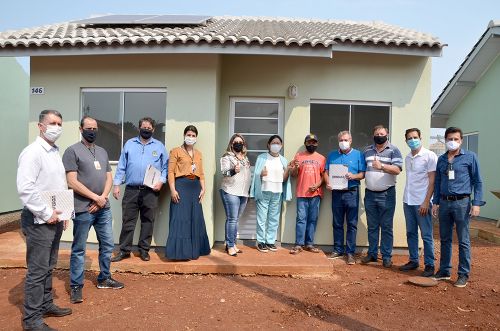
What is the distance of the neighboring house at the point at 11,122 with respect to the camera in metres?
10.6

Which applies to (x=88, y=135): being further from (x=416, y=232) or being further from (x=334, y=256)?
(x=416, y=232)

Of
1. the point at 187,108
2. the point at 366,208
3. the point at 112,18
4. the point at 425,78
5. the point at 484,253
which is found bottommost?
the point at 484,253

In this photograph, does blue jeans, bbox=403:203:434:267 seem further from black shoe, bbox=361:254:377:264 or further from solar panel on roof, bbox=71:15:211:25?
solar panel on roof, bbox=71:15:211:25

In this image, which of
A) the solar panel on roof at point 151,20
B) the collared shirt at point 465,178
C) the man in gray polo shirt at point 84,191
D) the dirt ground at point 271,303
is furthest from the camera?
the solar panel on roof at point 151,20

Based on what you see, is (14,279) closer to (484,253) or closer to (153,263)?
(153,263)

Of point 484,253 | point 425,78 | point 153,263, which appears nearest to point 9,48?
point 153,263

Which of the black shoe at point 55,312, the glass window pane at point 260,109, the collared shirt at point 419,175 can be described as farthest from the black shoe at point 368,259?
the black shoe at point 55,312

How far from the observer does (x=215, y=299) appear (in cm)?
457

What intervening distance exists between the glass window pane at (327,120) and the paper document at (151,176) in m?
2.85

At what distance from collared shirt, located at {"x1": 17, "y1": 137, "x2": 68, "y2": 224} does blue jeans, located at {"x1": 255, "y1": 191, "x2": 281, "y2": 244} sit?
10.5ft

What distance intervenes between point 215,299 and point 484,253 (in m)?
5.71

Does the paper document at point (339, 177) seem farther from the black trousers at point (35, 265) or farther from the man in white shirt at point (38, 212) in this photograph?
the black trousers at point (35, 265)

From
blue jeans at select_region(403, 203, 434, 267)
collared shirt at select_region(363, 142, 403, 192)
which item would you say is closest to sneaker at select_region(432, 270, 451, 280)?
blue jeans at select_region(403, 203, 434, 267)

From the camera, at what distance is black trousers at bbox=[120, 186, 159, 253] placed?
5.69 metres
